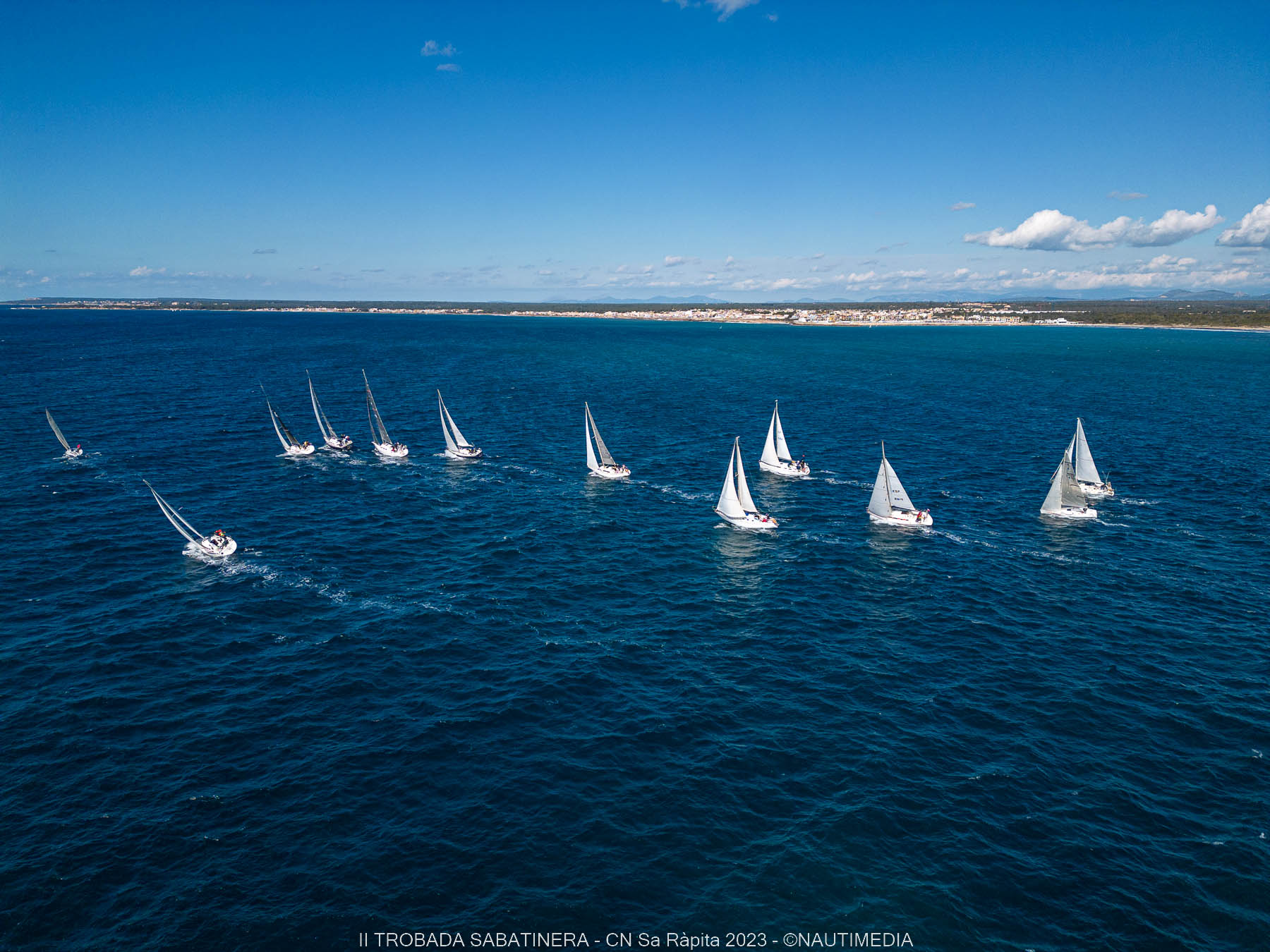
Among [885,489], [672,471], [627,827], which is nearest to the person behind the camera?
[627,827]

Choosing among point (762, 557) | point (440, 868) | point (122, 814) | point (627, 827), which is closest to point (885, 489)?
point (762, 557)

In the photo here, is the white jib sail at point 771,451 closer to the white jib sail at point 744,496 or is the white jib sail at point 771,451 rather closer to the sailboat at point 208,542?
the white jib sail at point 744,496

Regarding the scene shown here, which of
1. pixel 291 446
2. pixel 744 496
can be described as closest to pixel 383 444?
pixel 291 446

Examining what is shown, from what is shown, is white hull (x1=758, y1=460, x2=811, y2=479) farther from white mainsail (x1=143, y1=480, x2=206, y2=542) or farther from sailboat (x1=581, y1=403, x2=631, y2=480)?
white mainsail (x1=143, y1=480, x2=206, y2=542)

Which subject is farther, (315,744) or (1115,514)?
(1115,514)

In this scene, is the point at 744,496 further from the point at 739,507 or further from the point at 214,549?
the point at 214,549

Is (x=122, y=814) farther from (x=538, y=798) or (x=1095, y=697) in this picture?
(x=1095, y=697)
